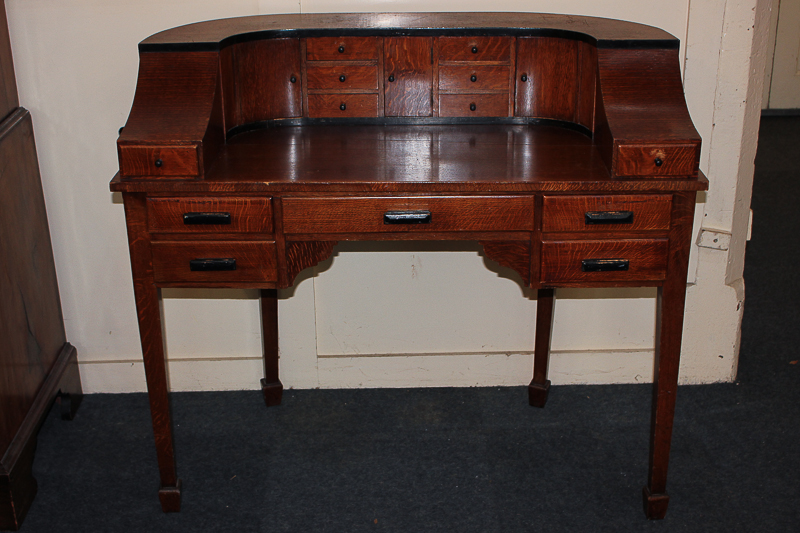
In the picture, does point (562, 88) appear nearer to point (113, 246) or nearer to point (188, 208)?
point (188, 208)

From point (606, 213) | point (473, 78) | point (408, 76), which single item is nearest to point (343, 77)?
point (408, 76)

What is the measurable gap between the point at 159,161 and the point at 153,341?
0.50 m

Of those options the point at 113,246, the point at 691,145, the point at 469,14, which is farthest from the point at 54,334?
the point at 691,145

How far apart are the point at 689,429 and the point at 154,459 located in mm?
1657

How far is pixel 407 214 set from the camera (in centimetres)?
204

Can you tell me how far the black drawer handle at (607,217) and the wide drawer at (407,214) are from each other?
14 centimetres

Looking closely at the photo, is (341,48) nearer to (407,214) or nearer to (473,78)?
(473,78)

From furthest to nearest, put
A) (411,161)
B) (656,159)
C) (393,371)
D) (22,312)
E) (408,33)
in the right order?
(393,371)
(22,312)
(408,33)
(411,161)
(656,159)

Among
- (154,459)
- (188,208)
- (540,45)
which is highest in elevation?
(540,45)

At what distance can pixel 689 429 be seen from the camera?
107 inches

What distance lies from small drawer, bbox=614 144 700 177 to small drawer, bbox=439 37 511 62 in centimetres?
59

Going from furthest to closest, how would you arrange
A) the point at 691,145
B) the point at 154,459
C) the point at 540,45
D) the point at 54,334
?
the point at 54,334 → the point at 154,459 → the point at 540,45 → the point at 691,145

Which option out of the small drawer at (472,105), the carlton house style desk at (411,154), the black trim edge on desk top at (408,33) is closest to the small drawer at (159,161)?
the carlton house style desk at (411,154)

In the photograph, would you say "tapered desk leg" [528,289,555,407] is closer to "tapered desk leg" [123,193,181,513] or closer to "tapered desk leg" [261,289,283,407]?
"tapered desk leg" [261,289,283,407]
